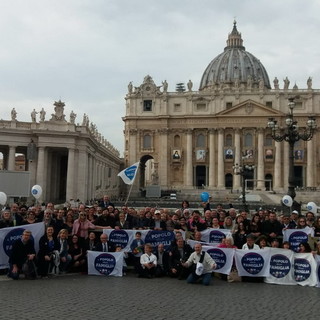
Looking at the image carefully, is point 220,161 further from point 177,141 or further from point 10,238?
point 10,238

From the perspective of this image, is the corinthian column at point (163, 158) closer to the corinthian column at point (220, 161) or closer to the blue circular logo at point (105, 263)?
the corinthian column at point (220, 161)

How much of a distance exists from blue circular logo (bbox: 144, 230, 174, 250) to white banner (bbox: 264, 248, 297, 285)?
10.1 feet

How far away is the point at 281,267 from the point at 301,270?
53 cm

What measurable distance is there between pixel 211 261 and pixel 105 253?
317 centimetres

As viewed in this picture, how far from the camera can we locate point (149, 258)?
41.5 feet

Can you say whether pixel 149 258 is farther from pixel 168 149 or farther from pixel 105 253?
pixel 168 149

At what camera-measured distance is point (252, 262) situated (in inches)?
491

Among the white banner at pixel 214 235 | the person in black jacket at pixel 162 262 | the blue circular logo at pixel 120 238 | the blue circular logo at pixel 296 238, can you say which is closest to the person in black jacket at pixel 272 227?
the blue circular logo at pixel 296 238

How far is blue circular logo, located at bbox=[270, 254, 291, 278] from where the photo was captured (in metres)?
12.2

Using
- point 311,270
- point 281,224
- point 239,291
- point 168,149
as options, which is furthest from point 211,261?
point 168,149

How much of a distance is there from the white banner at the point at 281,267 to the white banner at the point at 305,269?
0.13 metres

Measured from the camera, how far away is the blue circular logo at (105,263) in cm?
1295

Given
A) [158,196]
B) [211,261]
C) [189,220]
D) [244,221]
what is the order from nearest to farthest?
1. [211,261]
2. [244,221]
3. [189,220]
4. [158,196]

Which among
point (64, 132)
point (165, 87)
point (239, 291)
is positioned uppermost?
point (165, 87)
